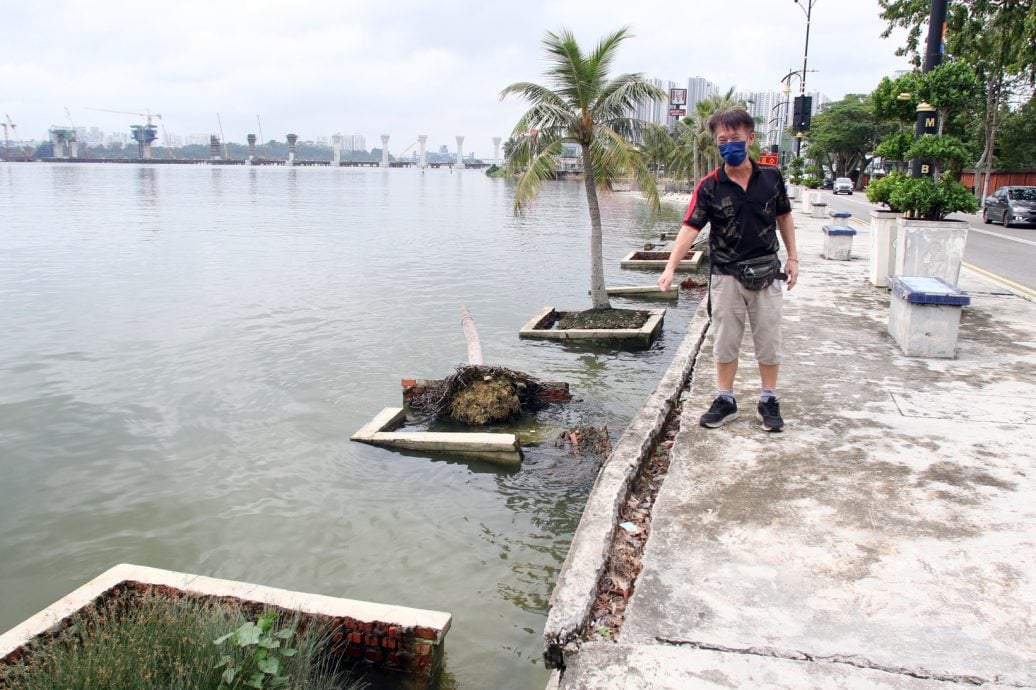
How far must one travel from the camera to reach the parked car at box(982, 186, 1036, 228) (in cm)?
2595

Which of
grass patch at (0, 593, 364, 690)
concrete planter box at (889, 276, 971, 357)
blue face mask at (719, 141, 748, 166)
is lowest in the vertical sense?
grass patch at (0, 593, 364, 690)

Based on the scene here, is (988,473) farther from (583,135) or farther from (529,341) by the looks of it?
(583,135)

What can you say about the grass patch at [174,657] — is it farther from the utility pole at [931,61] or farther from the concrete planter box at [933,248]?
the utility pole at [931,61]

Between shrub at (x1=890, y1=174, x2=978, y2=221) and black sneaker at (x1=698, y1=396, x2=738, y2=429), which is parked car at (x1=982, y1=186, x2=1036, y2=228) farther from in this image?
black sneaker at (x1=698, y1=396, x2=738, y2=429)

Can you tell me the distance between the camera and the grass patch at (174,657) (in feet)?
11.0

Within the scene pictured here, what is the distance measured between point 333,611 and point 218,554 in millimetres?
2486

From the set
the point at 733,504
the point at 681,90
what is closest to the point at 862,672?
the point at 733,504

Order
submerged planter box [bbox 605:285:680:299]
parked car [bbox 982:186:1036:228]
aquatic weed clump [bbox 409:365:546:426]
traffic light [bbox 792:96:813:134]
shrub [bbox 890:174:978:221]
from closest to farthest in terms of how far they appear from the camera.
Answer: aquatic weed clump [bbox 409:365:546:426] < shrub [bbox 890:174:978:221] < submerged planter box [bbox 605:285:680:299] < parked car [bbox 982:186:1036:228] < traffic light [bbox 792:96:813:134]

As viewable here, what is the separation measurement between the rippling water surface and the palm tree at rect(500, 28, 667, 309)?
3134mm

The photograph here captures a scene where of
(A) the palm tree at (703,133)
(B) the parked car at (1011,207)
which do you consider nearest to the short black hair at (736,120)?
(B) the parked car at (1011,207)

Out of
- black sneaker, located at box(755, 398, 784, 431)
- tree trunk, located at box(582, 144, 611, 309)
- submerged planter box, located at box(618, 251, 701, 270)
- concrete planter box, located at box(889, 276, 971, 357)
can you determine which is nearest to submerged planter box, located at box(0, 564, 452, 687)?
black sneaker, located at box(755, 398, 784, 431)

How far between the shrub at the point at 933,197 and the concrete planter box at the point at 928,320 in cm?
265

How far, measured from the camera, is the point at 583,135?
46.8ft

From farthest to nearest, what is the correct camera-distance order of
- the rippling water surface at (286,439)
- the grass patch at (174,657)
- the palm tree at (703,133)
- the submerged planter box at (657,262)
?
the palm tree at (703,133) → the submerged planter box at (657,262) → the rippling water surface at (286,439) → the grass patch at (174,657)
